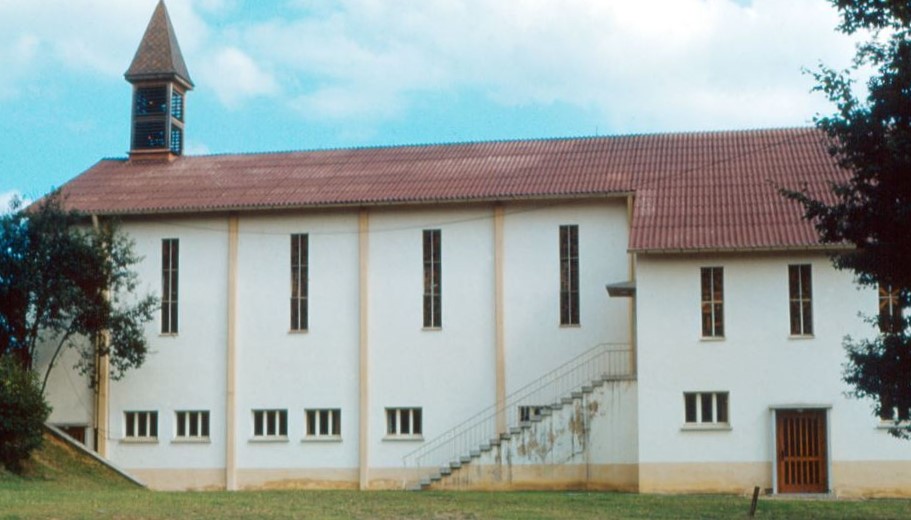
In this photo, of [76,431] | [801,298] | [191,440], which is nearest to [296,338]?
[191,440]

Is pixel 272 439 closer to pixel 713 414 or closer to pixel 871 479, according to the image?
pixel 713 414

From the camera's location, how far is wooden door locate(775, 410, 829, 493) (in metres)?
34.3

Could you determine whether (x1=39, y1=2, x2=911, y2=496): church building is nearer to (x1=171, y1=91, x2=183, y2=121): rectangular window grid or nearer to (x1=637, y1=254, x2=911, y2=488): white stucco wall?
(x1=637, y1=254, x2=911, y2=488): white stucco wall

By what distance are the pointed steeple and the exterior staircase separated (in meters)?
17.2

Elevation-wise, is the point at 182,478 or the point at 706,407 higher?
the point at 706,407

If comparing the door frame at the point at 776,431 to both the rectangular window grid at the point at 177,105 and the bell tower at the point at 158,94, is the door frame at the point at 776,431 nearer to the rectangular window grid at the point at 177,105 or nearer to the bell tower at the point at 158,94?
the bell tower at the point at 158,94

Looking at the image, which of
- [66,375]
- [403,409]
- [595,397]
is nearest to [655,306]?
[595,397]

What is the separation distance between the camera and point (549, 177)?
133 ft

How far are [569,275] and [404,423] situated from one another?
6332 millimetres

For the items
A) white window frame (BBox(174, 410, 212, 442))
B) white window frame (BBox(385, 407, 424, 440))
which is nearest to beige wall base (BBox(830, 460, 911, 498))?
white window frame (BBox(385, 407, 424, 440))

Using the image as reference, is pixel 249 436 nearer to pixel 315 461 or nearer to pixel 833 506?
pixel 315 461

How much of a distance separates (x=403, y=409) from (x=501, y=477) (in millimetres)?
→ 4629

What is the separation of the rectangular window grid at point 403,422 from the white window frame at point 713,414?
8353mm

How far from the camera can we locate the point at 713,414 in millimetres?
34969
